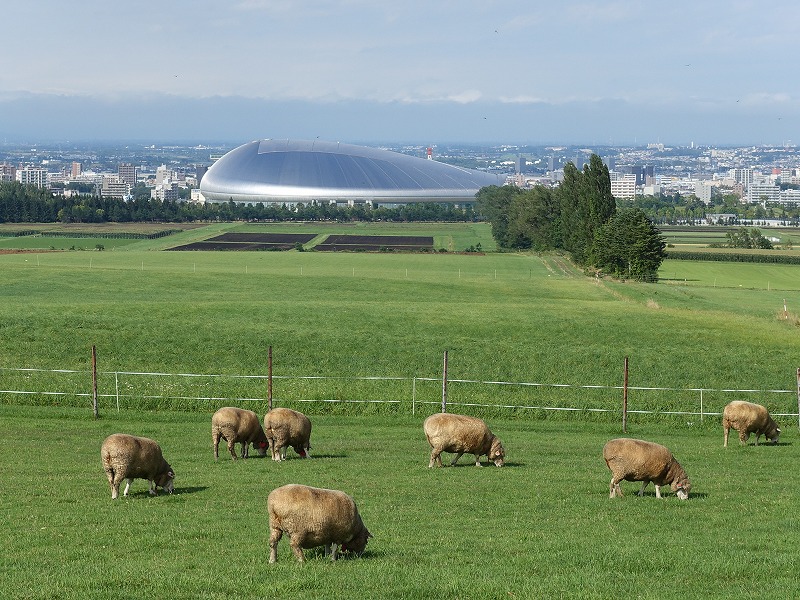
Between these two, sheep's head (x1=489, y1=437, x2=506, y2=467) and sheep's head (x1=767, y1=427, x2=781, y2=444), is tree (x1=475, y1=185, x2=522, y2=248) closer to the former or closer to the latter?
sheep's head (x1=767, y1=427, x2=781, y2=444)

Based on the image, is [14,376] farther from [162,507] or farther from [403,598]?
[403,598]

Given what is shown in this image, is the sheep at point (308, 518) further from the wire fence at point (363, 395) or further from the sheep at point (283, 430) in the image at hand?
the wire fence at point (363, 395)

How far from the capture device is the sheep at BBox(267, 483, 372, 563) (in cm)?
1230

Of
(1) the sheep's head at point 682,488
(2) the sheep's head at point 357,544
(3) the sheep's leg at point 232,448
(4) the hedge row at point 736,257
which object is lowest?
(4) the hedge row at point 736,257

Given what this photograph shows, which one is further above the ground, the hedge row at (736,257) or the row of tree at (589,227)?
the row of tree at (589,227)

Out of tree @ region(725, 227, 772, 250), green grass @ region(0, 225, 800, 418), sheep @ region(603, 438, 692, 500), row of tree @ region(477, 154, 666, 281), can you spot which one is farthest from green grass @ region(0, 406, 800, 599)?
tree @ region(725, 227, 772, 250)

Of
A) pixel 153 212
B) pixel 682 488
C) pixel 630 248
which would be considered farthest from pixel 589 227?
pixel 153 212

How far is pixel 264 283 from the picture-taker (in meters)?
66.3

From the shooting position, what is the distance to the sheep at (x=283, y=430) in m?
20.2

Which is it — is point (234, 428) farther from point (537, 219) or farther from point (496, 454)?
point (537, 219)

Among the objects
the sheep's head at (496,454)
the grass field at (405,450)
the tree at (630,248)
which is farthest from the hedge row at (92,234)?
the sheep's head at (496,454)

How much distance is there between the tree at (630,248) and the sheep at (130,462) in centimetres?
6455

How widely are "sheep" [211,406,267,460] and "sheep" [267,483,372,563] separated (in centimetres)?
808

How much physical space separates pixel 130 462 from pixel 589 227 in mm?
72111
